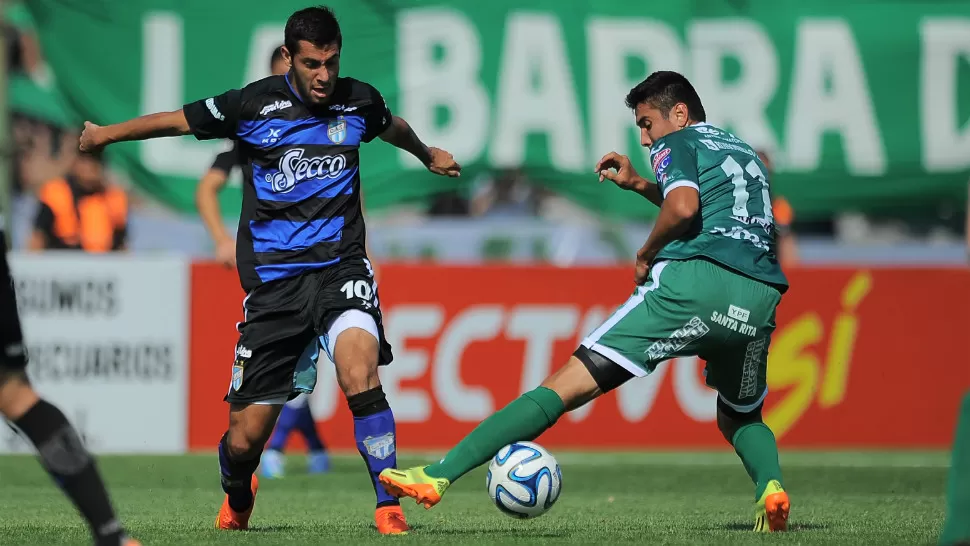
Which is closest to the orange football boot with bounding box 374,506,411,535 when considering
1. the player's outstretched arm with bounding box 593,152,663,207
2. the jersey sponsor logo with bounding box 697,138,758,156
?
the player's outstretched arm with bounding box 593,152,663,207

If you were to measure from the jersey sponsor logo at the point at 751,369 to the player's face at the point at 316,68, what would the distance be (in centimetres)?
206

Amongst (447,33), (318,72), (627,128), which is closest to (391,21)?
(447,33)

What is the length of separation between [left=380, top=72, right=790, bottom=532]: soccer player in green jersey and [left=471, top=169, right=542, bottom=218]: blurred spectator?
761 cm

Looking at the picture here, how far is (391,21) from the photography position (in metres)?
13.4

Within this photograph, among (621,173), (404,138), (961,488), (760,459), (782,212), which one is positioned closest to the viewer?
(961,488)

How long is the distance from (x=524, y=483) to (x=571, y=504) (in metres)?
2.09

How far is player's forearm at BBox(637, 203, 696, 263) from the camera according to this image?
6.06 meters

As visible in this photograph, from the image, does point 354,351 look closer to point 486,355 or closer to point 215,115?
point 215,115

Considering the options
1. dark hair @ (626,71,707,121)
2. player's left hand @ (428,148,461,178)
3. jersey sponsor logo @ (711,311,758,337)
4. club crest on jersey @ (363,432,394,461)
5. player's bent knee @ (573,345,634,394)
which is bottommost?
club crest on jersey @ (363,432,394,461)

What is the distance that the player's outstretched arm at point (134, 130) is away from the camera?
6.09 metres

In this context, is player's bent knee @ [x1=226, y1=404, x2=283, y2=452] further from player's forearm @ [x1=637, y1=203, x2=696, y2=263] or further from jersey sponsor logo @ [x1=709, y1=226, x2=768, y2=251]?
jersey sponsor logo @ [x1=709, y1=226, x2=768, y2=251]

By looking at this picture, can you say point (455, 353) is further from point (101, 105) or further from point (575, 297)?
point (101, 105)

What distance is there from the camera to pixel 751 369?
6.54 metres

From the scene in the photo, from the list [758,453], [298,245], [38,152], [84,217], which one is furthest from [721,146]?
[38,152]
